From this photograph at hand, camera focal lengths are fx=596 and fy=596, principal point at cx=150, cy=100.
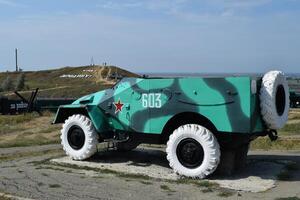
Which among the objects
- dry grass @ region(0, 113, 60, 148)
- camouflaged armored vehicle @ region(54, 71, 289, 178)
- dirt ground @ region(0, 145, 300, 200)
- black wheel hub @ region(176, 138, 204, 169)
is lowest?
dry grass @ region(0, 113, 60, 148)

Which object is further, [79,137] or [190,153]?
[79,137]

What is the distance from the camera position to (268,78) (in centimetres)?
1134

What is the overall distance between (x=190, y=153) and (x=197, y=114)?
2.52 ft

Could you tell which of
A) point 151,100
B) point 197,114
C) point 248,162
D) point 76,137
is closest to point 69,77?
point 76,137

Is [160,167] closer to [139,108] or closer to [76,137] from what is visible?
[139,108]

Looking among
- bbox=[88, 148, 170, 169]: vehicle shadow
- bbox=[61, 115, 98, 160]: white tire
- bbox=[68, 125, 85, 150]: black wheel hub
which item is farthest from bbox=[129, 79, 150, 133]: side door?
bbox=[68, 125, 85, 150]: black wheel hub

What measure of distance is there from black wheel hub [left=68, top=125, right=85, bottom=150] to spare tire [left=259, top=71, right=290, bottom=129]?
433 centimetres

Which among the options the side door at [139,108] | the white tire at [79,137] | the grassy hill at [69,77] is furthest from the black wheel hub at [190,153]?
the grassy hill at [69,77]

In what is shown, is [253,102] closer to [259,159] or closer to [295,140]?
[259,159]

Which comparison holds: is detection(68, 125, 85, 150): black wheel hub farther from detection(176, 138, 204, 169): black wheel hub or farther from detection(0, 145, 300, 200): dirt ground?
detection(176, 138, 204, 169): black wheel hub

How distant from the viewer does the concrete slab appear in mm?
11016

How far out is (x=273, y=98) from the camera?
440 inches

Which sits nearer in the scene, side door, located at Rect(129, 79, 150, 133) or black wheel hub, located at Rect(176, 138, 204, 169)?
black wheel hub, located at Rect(176, 138, 204, 169)

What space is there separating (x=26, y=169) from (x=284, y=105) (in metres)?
5.63
